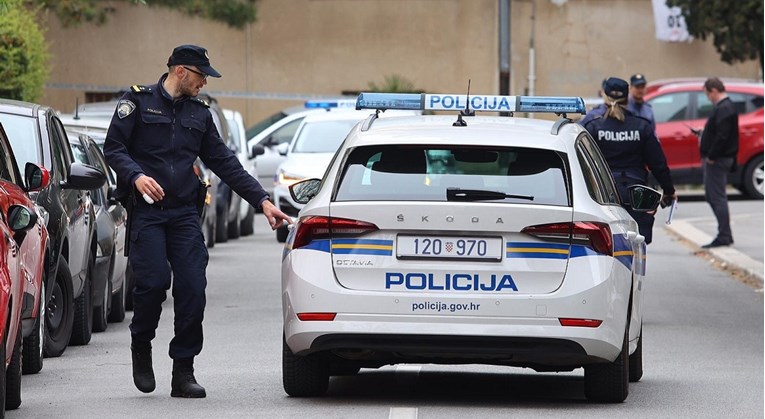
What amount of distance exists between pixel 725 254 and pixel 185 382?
11488 millimetres

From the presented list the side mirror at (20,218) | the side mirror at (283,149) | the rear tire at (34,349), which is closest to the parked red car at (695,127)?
the side mirror at (283,149)

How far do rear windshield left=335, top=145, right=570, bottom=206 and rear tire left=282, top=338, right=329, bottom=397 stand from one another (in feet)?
Result: 2.94

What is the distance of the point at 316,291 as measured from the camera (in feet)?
27.7

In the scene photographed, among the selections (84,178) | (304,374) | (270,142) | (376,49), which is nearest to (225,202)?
(270,142)

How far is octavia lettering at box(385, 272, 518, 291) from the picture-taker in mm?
8359

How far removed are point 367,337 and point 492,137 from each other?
3.81 feet

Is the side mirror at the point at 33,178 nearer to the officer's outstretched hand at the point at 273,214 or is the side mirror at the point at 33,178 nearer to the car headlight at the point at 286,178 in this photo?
the officer's outstretched hand at the point at 273,214

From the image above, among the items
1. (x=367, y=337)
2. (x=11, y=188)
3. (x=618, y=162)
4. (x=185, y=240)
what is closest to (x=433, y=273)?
(x=367, y=337)

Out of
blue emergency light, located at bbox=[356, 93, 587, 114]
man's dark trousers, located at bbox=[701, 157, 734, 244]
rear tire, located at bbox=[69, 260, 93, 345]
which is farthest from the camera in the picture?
man's dark trousers, located at bbox=[701, 157, 734, 244]

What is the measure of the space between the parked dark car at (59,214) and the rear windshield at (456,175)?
2.34 m

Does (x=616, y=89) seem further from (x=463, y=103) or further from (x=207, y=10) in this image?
(x=207, y=10)

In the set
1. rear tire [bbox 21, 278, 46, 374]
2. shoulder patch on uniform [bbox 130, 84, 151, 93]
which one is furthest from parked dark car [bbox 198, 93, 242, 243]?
shoulder patch on uniform [bbox 130, 84, 151, 93]

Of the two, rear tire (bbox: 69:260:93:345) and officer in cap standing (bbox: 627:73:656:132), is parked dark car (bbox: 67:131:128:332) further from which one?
officer in cap standing (bbox: 627:73:656:132)

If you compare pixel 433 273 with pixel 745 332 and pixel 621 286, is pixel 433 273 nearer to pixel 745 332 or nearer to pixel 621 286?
pixel 621 286
